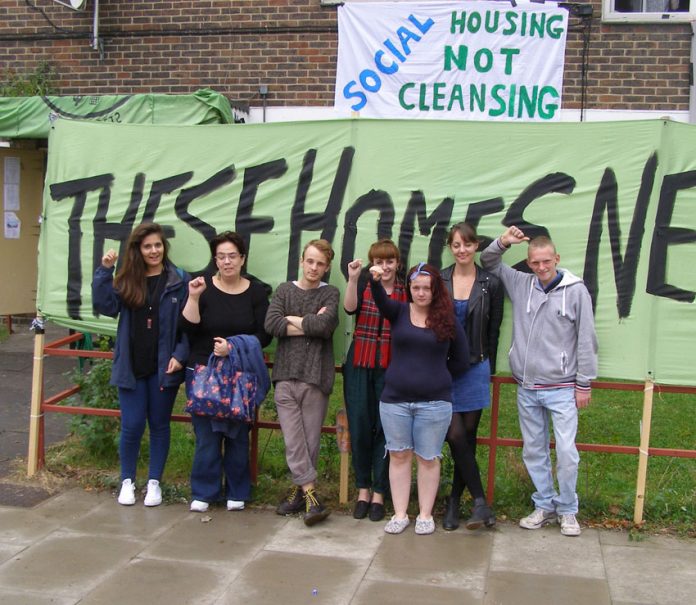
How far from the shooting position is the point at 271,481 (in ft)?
19.1

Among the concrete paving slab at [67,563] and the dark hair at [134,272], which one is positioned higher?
the dark hair at [134,272]

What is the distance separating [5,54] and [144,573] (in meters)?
8.13

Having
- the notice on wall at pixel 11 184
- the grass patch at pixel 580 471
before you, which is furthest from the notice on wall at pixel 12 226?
the grass patch at pixel 580 471

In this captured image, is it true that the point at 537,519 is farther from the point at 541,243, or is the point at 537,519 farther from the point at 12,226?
the point at 12,226

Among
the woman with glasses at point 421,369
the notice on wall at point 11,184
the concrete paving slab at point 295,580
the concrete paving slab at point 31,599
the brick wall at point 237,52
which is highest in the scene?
the brick wall at point 237,52

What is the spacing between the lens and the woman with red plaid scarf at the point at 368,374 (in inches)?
200

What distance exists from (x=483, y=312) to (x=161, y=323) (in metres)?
1.98

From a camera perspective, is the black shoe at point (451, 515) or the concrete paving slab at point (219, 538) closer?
the concrete paving slab at point (219, 538)

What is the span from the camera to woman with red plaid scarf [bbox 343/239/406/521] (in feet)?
16.6

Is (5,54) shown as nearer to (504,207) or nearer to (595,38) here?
(595,38)

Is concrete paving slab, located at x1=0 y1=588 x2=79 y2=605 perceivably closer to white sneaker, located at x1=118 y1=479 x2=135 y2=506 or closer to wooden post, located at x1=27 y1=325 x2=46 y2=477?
white sneaker, located at x1=118 y1=479 x2=135 y2=506

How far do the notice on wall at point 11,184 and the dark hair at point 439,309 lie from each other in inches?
277

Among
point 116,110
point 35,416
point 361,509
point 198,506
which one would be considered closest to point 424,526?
point 361,509

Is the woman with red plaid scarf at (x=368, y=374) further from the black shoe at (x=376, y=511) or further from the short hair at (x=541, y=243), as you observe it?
the short hair at (x=541, y=243)
